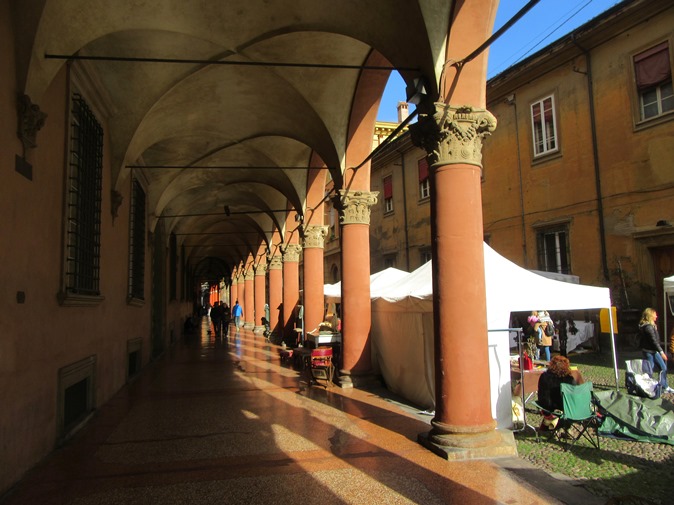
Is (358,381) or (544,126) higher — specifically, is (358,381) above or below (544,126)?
below

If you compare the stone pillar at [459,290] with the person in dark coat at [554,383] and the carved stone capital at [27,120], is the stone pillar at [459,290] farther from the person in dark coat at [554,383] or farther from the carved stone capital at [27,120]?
the carved stone capital at [27,120]

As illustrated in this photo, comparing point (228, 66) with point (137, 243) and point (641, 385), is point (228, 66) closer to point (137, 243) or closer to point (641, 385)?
point (137, 243)

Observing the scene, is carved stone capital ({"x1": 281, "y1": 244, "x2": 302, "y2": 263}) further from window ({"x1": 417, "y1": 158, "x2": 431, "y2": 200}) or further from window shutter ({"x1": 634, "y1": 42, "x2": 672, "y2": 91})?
window shutter ({"x1": 634, "y1": 42, "x2": 672, "y2": 91})

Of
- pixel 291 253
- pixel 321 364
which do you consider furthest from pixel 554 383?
pixel 291 253

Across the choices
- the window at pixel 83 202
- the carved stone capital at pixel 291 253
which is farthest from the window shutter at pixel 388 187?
the window at pixel 83 202

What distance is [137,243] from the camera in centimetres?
1143

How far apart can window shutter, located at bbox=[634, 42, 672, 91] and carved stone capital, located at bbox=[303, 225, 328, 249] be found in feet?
27.6

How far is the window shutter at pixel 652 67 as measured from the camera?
1181cm

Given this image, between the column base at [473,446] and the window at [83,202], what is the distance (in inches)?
172

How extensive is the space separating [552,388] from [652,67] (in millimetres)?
9885

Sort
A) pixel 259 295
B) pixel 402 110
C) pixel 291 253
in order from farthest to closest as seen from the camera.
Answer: pixel 402 110 < pixel 259 295 < pixel 291 253

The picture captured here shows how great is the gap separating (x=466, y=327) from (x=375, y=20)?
13.1ft

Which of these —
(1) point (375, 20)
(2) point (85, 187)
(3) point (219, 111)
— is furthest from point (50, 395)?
(3) point (219, 111)

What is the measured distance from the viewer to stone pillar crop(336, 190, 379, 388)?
9172mm
